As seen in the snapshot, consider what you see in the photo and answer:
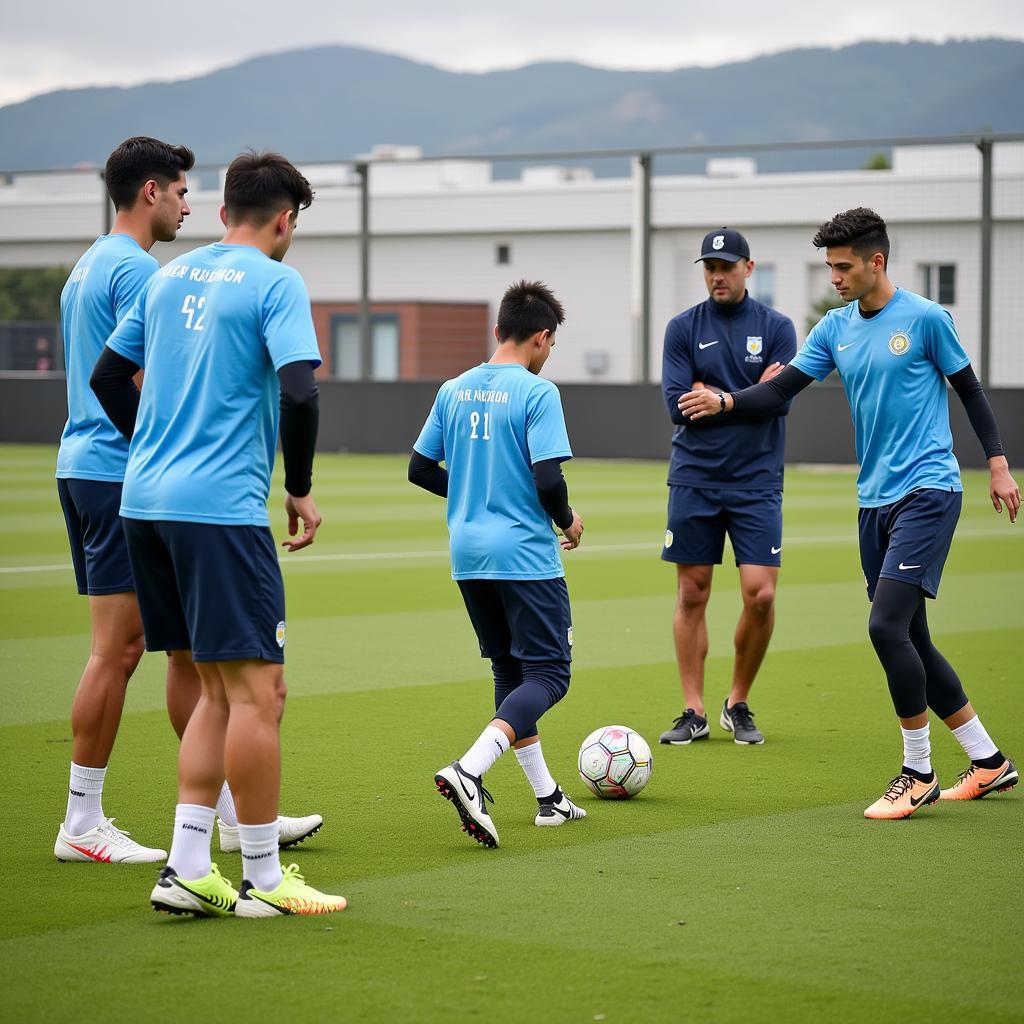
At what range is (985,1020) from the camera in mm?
4281

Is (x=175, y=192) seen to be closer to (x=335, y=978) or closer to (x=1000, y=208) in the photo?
(x=335, y=978)

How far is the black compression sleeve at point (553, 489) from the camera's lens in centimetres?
621

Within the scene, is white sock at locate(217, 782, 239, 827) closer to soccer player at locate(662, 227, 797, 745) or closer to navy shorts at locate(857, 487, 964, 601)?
navy shorts at locate(857, 487, 964, 601)

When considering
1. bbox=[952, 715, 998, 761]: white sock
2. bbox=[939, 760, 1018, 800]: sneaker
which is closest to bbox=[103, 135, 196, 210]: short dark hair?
bbox=[952, 715, 998, 761]: white sock

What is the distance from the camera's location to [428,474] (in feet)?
22.1

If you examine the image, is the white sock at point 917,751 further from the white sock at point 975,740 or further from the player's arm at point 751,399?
the player's arm at point 751,399

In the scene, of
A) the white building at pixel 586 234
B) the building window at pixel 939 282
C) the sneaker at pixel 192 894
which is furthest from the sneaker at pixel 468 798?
the building window at pixel 939 282

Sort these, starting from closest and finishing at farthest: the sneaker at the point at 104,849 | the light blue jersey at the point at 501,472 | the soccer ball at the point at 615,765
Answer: the sneaker at the point at 104,849
the light blue jersey at the point at 501,472
the soccer ball at the point at 615,765

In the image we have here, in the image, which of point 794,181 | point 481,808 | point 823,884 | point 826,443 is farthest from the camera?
point 794,181

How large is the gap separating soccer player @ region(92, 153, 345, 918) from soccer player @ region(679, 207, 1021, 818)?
2.51m

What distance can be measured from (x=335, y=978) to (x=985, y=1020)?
5.32 ft

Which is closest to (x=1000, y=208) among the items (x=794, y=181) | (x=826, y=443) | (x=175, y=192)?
(x=826, y=443)

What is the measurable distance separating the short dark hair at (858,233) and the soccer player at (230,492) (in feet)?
8.08

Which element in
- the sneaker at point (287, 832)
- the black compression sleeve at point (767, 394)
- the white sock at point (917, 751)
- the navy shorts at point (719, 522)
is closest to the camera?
the sneaker at point (287, 832)
